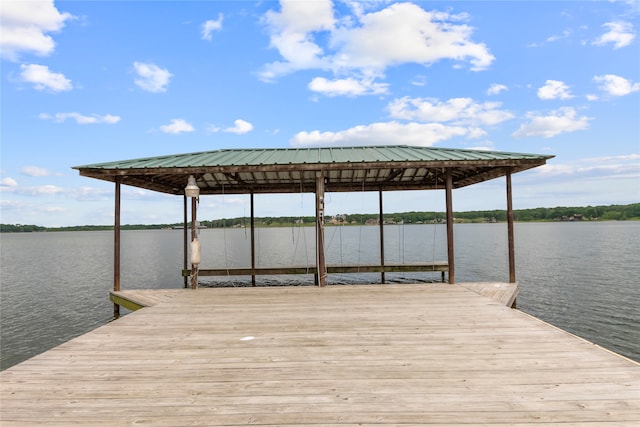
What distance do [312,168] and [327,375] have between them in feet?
20.7

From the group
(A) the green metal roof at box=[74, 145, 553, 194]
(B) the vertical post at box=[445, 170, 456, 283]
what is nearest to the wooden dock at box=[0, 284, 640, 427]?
(B) the vertical post at box=[445, 170, 456, 283]

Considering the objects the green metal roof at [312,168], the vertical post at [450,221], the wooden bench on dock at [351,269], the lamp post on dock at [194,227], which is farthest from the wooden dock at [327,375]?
the wooden bench on dock at [351,269]

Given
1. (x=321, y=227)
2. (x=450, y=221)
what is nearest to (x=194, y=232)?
(x=321, y=227)

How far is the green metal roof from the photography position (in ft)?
30.7

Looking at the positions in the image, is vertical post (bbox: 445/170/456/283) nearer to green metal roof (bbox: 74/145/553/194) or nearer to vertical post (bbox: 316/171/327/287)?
green metal roof (bbox: 74/145/553/194)

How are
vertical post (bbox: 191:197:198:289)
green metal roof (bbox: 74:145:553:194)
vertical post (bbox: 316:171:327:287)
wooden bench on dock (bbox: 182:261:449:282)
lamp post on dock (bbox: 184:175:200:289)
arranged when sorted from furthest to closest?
1. wooden bench on dock (bbox: 182:261:449:282)
2. vertical post (bbox: 191:197:198:289)
3. vertical post (bbox: 316:171:327:287)
4. lamp post on dock (bbox: 184:175:200:289)
5. green metal roof (bbox: 74:145:553:194)

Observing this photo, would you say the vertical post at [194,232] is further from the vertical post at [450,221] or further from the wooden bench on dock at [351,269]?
the vertical post at [450,221]

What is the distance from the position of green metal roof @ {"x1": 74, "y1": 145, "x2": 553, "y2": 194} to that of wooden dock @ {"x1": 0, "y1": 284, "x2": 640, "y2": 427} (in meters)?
4.42

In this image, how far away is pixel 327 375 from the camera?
3.89 metres

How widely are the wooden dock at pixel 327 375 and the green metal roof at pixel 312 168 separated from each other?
4.42 meters

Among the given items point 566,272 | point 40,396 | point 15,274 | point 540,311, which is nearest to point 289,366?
point 40,396

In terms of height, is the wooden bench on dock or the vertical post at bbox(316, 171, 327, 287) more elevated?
the vertical post at bbox(316, 171, 327, 287)

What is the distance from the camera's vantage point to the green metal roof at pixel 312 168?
937cm

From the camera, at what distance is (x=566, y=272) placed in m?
23.0
